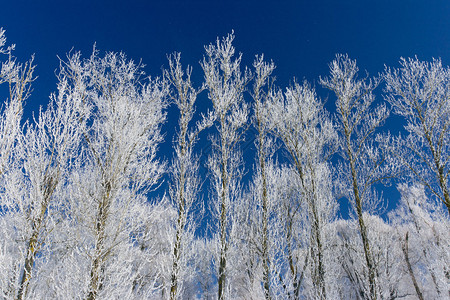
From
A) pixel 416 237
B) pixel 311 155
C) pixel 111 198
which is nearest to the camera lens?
pixel 111 198

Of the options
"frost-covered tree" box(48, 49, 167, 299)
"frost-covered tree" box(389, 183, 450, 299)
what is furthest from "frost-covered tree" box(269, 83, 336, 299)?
"frost-covered tree" box(389, 183, 450, 299)

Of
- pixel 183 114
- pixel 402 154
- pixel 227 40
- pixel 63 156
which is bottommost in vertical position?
pixel 63 156

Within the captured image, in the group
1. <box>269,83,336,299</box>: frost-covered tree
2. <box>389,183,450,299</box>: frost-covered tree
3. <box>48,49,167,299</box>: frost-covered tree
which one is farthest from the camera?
<box>389,183,450,299</box>: frost-covered tree

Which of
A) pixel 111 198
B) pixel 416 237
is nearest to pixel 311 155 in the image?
pixel 111 198

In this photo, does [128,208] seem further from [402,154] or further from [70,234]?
[402,154]

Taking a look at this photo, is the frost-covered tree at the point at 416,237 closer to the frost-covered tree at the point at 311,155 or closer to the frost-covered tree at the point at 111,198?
the frost-covered tree at the point at 311,155

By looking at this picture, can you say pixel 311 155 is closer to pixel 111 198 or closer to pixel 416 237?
pixel 111 198

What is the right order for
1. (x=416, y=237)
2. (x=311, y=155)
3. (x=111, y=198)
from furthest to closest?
(x=416, y=237), (x=311, y=155), (x=111, y=198)

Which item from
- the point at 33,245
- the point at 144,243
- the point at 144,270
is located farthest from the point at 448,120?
the point at 144,270

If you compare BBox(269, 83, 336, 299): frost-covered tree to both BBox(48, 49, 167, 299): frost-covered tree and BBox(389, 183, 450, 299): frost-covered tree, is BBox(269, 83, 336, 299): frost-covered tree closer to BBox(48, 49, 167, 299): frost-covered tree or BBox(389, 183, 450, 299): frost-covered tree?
BBox(48, 49, 167, 299): frost-covered tree

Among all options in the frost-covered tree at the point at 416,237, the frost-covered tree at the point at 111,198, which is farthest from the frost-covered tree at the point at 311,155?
the frost-covered tree at the point at 416,237

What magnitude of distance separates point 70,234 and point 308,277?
6823mm

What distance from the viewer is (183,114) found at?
8211mm

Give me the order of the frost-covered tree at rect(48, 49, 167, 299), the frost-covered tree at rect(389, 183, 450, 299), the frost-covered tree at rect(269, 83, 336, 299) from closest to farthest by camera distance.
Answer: the frost-covered tree at rect(48, 49, 167, 299) < the frost-covered tree at rect(269, 83, 336, 299) < the frost-covered tree at rect(389, 183, 450, 299)
